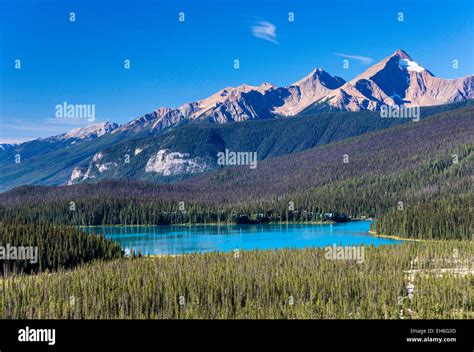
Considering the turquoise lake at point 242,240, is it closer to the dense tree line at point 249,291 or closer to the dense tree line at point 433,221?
the dense tree line at point 433,221

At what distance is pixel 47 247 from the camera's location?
106062mm

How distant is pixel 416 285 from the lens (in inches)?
3177

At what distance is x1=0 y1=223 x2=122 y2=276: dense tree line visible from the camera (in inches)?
4008

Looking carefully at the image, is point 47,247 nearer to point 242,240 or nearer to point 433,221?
point 242,240

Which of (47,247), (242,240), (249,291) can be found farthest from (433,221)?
(47,247)

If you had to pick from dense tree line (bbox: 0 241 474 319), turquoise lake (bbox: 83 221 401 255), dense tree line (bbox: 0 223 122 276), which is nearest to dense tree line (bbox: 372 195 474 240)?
turquoise lake (bbox: 83 221 401 255)

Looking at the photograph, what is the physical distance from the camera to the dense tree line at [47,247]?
102 meters

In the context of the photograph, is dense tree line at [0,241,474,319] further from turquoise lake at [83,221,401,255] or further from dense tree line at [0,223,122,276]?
turquoise lake at [83,221,401,255]

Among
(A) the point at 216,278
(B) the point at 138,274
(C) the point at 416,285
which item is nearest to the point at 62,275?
(B) the point at 138,274

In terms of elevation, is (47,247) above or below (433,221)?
below

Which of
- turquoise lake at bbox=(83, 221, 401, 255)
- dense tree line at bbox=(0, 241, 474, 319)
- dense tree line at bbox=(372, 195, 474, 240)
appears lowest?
dense tree line at bbox=(0, 241, 474, 319)

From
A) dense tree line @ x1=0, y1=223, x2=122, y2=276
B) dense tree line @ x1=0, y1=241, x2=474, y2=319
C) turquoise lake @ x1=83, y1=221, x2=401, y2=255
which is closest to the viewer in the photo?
dense tree line @ x1=0, y1=241, x2=474, y2=319

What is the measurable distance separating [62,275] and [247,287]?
27.2 metres
